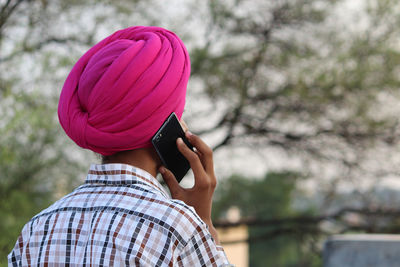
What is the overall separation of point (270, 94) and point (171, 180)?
5.41 m

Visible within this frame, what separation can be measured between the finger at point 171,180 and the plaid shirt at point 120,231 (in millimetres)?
78

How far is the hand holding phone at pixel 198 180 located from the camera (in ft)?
3.53

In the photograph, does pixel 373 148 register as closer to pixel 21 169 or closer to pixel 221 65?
pixel 221 65

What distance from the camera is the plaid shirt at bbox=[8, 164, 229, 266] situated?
2.87ft

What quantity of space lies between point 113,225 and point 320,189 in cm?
613

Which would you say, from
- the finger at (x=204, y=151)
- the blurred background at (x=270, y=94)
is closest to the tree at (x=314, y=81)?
the blurred background at (x=270, y=94)

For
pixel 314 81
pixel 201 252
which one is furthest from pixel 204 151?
pixel 314 81

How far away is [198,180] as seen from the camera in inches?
42.7

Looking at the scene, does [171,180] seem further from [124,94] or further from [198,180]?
[124,94]

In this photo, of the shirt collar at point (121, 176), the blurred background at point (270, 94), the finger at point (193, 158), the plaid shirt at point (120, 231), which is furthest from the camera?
the blurred background at point (270, 94)

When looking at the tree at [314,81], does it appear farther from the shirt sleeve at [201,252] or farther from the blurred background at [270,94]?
the shirt sleeve at [201,252]

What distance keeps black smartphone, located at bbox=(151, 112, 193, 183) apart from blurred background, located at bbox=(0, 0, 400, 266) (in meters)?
3.63

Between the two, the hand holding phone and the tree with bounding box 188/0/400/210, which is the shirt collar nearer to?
the hand holding phone

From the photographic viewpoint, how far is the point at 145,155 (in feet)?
3.46
